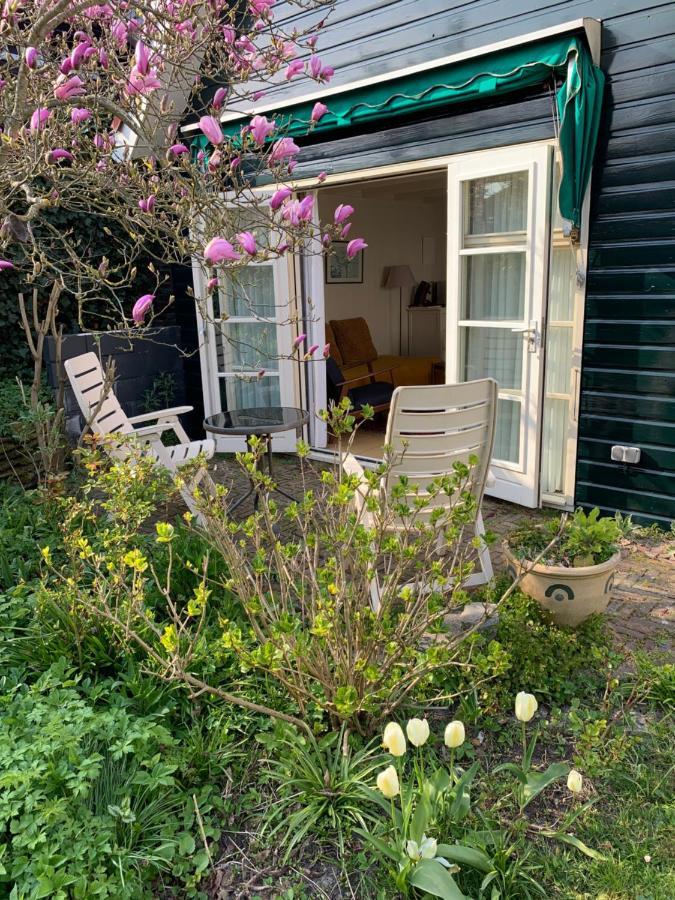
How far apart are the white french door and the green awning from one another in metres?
1.74

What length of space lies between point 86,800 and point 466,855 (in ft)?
3.18

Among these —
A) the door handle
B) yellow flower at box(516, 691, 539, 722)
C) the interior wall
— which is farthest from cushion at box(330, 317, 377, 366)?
yellow flower at box(516, 691, 539, 722)

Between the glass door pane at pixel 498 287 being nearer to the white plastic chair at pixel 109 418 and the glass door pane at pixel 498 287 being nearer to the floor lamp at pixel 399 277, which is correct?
the white plastic chair at pixel 109 418

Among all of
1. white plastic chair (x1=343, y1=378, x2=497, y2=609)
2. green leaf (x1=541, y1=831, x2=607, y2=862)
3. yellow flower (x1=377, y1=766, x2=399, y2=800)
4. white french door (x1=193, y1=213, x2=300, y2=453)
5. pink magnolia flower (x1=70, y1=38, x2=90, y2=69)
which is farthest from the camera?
white french door (x1=193, y1=213, x2=300, y2=453)

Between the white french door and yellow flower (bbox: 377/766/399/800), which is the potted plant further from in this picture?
the white french door

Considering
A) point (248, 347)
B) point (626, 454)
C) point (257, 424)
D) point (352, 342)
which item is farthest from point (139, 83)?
point (352, 342)

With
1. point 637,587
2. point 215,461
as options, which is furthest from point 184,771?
point 215,461

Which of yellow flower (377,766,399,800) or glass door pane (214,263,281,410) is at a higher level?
glass door pane (214,263,281,410)

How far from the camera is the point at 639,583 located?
3258 mm

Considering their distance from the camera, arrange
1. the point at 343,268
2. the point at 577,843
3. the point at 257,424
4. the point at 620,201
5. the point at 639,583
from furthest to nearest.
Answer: the point at 343,268
the point at 257,424
the point at 620,201
the point at 639,583
the point at 577,843

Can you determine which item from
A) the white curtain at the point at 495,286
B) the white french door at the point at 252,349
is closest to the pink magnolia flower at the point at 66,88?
the white curtain at the point at 495,286

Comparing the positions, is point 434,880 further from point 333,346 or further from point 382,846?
point 333,346

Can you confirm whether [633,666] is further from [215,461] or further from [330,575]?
[215,461]

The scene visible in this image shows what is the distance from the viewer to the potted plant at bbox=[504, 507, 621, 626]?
2486mm
